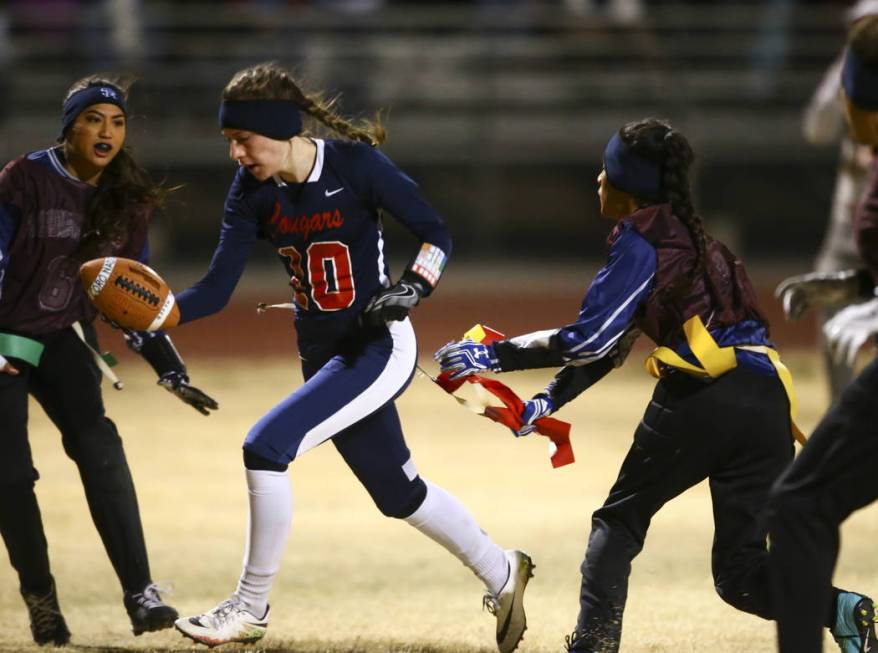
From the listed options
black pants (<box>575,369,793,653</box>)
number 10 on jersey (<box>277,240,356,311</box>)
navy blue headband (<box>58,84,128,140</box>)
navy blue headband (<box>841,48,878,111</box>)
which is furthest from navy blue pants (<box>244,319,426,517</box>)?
navy blue headband (<box>841,48,878,111</box>)

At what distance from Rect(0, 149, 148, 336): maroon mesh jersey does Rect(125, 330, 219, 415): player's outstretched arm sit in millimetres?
256

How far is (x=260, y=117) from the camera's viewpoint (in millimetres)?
4207

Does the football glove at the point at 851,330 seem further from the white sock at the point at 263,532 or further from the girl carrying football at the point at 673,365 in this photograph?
the white sock at the point at 263,532

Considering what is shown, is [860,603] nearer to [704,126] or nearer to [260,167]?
[260,167]

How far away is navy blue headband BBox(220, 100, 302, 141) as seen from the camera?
420 cm

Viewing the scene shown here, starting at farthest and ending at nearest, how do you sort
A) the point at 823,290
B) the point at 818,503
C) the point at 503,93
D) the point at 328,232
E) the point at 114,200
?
the point at 503,93 < the point at 114,200 < the point at 328,232 < the point at 823,290 < the point at 818,503

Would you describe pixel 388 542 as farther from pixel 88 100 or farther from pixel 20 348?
pixel 88 100

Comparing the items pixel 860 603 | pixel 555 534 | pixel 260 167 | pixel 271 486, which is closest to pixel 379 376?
pixel 271 486

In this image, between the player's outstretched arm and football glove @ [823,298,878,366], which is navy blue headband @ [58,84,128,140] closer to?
the player's outstretched arm

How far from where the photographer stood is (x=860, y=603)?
158 inches

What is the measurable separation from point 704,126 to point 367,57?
3651 mm

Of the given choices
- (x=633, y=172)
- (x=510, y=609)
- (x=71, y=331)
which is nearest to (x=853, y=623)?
(x=510, y=609)

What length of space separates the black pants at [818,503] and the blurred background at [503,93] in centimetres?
1033

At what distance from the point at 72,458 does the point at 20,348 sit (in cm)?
43
